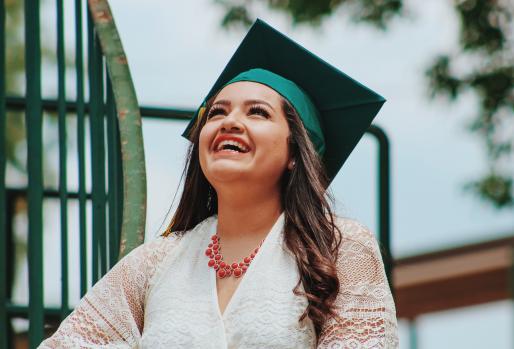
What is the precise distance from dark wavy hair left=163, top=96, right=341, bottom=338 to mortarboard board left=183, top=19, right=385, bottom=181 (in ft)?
0.32

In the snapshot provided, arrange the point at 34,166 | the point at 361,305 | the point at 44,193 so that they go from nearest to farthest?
the point at 361,305 < the point at 34,166 < the point at 44,193

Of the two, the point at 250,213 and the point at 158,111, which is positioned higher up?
the point at 158,111

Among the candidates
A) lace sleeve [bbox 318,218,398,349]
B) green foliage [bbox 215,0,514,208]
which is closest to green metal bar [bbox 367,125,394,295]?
lace sleeve [bbox 318,218,398,349]

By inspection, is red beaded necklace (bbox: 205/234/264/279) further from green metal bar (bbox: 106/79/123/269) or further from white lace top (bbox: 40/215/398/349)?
green metal bar (bbox: 106/79/123/269)

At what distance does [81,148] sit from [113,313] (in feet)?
2.47

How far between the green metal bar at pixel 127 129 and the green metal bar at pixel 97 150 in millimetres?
47

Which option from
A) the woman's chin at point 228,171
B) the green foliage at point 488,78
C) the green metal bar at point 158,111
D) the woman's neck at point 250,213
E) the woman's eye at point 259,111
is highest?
the green foliage at point 488,78

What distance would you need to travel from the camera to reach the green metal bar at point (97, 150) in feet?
14.5

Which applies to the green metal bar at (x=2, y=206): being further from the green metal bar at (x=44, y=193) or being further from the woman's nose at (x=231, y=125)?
the woman's nose at (x=231, y=125)

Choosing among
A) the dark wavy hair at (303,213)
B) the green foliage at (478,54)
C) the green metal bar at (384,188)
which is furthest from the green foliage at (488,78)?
the dark wavy hair at (303,213)

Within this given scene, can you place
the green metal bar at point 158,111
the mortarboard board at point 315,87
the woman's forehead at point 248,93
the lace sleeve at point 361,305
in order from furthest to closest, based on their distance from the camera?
the green metal bar at point 158,111 < the mortarboard board at point 315,87 < the woman's forehead at point 248,93 < the lace sleeve at point 361,305

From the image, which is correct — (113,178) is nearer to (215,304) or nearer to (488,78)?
(215,304)

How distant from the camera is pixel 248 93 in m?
3.93

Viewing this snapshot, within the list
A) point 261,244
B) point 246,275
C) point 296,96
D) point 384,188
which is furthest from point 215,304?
point 384,188
